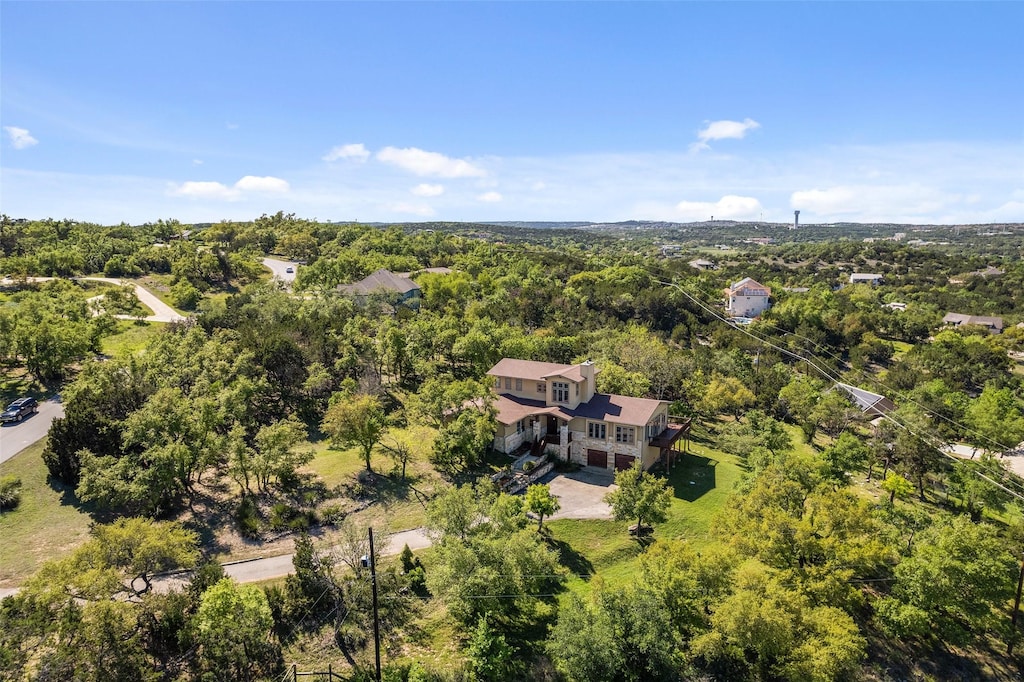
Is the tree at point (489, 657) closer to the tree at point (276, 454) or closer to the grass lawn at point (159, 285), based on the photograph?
the tree at point (276, 454)

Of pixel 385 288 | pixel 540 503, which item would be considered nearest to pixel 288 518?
pixel 540 503

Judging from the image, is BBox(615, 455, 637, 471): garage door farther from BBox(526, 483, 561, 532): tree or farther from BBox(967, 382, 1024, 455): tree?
BBox(967, 382, 1024, 455): tree

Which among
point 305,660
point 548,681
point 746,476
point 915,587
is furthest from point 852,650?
point 305,660

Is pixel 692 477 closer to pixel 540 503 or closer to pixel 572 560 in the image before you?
pixel 572 560

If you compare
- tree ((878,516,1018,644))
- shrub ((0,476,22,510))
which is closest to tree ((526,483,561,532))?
tree ((878,516,1018,644))

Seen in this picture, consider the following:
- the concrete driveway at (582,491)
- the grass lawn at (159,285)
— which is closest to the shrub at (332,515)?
the concrete driveway at (582,491)

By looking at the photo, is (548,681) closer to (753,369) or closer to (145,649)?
(145,649)
